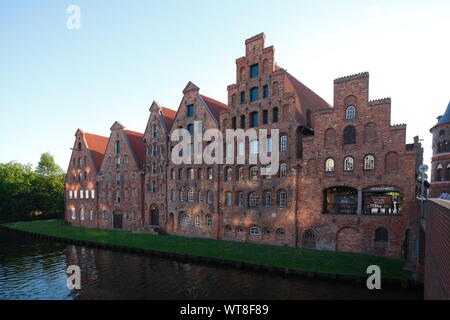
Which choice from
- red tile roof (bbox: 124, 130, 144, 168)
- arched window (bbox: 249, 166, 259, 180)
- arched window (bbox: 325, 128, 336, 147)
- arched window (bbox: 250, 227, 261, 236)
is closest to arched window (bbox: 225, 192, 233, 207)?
arched window (bbox: 249, 166, 259, 180)

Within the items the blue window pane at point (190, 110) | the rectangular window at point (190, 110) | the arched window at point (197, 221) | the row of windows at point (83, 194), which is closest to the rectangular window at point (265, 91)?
the rectangular window at point (190, 110)

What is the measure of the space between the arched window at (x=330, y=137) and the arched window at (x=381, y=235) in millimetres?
8372

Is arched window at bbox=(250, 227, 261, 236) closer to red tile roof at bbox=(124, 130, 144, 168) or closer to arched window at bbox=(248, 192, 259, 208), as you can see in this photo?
arched window at bbox=(248, 192, 259, 208)

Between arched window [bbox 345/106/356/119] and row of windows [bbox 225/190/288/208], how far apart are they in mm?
9385

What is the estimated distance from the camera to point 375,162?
22469mm

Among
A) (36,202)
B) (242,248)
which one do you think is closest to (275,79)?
(242,248)

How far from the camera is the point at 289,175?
2620cm

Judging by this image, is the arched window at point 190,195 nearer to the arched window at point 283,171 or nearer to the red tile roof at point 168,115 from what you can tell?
the red tile roof at point 168,115

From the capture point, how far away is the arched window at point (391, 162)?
21828mm

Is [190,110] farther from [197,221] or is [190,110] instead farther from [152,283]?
[152,283]

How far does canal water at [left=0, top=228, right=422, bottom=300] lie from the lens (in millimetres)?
16109

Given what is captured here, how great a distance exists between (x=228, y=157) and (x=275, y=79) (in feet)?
32.4
